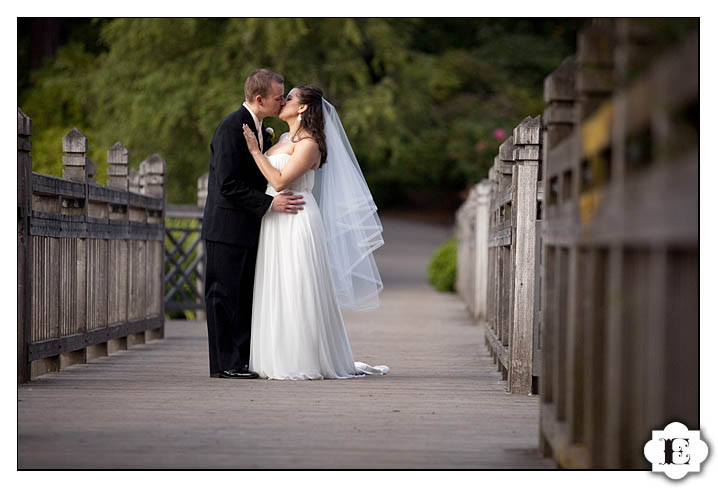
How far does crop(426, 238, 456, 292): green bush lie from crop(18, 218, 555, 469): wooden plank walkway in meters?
11.1

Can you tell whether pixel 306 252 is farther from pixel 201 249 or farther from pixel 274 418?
pixel 201 249

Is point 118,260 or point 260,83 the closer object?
point 260,83

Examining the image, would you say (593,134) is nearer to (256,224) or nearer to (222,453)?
(222,453)

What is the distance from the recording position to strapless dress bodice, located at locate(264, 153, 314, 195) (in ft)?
23.7

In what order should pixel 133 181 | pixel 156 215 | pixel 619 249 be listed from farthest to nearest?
pixel 133 181 → pixel 156 215 → pixel 619 249

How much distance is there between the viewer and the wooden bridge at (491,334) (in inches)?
108

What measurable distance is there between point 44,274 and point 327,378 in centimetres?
196

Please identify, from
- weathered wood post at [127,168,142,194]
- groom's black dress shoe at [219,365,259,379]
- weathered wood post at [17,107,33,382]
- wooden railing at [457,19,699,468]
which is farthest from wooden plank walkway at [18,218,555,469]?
weathered wood post at [127,168,142,194]

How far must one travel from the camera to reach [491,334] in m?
8.49

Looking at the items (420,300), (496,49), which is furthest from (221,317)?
(496,49)

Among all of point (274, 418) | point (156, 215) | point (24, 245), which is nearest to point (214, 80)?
point (156, 215)

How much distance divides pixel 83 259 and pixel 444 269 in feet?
43.2

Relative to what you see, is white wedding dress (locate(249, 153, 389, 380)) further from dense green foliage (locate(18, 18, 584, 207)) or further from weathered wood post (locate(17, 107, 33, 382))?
dense green foliage (locate(18, 18, 584, 207))

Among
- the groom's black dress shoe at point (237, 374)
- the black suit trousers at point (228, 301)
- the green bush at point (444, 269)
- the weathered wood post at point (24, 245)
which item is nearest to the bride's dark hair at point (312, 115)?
the black suit trousers at point (228, 301)
